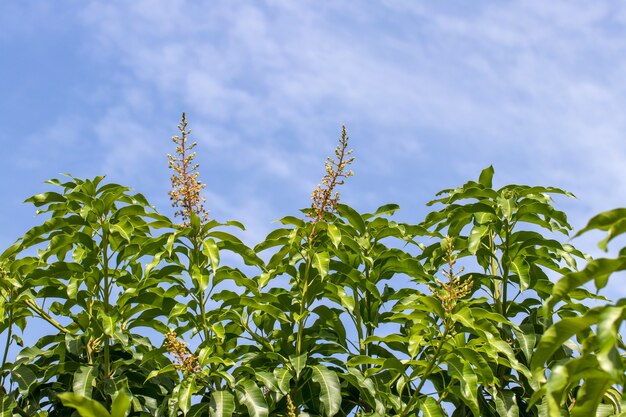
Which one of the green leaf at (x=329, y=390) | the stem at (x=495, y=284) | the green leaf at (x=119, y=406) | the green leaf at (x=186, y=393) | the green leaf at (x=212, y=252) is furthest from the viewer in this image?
the stem at (x=495, y=284)

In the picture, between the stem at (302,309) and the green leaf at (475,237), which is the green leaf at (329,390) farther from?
the green leaf at (475,237)

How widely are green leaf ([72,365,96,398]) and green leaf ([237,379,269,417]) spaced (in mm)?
678

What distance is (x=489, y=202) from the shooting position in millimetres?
4594

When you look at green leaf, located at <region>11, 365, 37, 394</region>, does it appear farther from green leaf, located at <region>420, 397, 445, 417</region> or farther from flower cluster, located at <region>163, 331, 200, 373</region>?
green leaf, located at <region>420, 397, 445, 417</region>

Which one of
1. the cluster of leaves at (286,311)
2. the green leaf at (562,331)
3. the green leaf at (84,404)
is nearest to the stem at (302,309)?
the cluster of leaves at (286,311)

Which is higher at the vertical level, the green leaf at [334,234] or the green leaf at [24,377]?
the green leaf at [334,234]

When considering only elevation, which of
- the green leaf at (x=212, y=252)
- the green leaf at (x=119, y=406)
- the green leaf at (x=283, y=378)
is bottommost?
the green leaf at (x=119, y=406)

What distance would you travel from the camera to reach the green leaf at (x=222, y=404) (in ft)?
12.8

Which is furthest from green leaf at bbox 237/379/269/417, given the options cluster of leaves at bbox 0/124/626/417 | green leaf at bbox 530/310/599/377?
green leaf at bbox 530/310/599/377

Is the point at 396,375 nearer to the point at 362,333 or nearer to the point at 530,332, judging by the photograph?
the point at 362,333

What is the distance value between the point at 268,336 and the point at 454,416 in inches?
36.9

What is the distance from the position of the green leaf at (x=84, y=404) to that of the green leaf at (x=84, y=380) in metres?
1.99

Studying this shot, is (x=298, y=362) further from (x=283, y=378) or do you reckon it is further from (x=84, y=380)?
→ (x=84, y=380)

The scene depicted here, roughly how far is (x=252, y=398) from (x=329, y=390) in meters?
0.32
